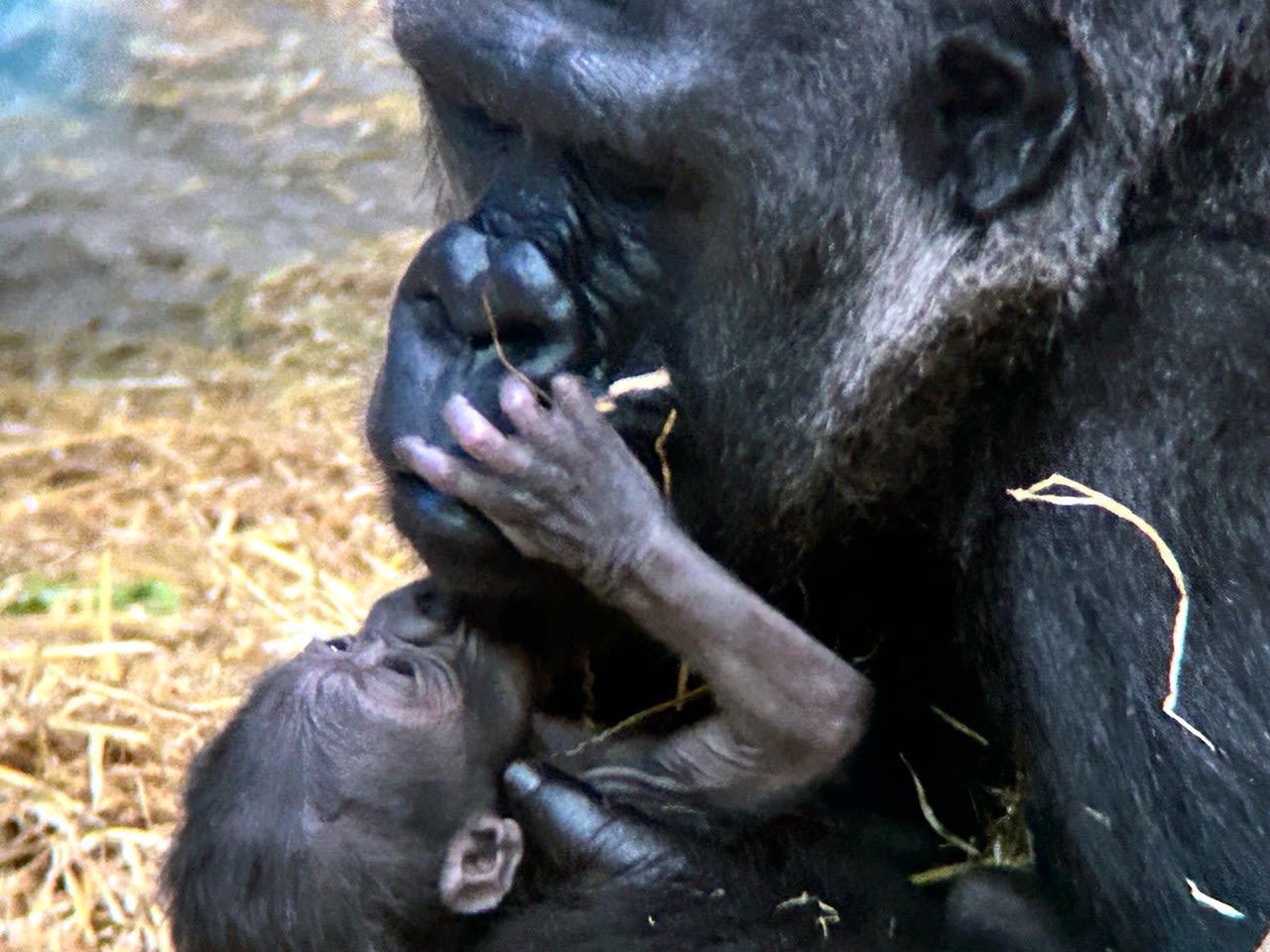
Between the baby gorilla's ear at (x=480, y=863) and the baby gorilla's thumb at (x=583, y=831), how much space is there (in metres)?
0.03

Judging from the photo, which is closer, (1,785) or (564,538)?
(564,538)

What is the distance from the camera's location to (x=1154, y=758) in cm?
208

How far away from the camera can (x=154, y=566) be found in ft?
15.1

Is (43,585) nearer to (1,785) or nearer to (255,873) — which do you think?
(1,785)

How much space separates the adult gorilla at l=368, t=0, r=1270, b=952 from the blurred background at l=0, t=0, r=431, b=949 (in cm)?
76

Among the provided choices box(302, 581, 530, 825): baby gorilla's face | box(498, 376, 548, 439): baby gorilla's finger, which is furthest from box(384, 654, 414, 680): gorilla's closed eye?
box(498, 376, 548, 439): baby gorilla's finger

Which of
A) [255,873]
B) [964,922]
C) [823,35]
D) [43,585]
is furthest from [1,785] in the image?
[823,35]

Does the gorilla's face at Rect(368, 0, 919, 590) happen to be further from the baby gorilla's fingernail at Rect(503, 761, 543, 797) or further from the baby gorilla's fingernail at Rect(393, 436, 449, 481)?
the baby gorilla's fingernail at Rect(503, 761, 543, 797)

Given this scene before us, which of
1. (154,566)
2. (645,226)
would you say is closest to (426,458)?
(645,226)

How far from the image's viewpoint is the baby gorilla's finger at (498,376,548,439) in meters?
2.18

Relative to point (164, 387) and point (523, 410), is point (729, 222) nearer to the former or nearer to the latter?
point (523, 410)

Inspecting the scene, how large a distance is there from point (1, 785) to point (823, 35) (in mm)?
2426

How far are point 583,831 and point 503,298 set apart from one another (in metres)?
0.80

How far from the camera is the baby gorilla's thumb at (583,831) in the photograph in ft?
8.04
